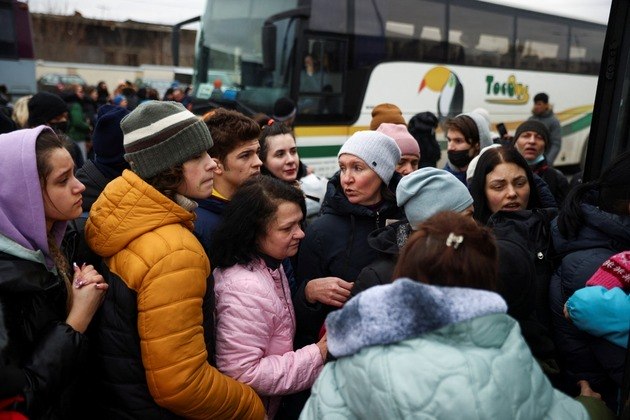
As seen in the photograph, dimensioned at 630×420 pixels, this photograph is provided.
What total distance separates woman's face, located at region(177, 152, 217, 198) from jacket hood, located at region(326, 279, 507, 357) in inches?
39.5

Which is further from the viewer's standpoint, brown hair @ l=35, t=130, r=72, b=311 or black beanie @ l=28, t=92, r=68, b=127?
black beanie @ l=28, t=92, r=68, b=127

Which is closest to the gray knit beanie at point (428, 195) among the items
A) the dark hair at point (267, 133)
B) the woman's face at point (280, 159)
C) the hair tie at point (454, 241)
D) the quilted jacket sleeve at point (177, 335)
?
the hair tie at point (454, 241)

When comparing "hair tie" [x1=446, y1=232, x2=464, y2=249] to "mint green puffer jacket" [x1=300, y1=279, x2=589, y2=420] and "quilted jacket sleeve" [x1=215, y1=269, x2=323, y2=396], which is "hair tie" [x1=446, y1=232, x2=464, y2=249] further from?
"quilted jacket sleeve" [x1=215, y1=269, x2=323, y2=396]

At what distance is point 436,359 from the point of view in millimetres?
1277

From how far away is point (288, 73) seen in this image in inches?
329

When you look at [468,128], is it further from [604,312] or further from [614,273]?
[604,312]

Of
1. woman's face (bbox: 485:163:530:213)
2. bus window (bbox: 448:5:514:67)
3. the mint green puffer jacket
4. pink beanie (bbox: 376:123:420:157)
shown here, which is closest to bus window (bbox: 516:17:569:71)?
bus window (bbox: 448:5:514:67)

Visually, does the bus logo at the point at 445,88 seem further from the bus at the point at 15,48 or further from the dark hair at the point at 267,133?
the bus at the point at 15,48

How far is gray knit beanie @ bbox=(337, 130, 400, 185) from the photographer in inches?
108

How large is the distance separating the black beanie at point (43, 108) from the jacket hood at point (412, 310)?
4870 millimetres

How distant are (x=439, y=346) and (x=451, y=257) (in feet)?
0.73

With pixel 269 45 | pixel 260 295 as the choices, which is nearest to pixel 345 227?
pixel 260 295

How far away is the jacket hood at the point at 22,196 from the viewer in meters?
1.74

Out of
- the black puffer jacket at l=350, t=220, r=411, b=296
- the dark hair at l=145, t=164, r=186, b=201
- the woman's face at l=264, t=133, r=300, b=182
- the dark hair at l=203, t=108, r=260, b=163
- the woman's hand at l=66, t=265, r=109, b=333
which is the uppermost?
the dark hair at l=203, t=108, r=260, b=163
